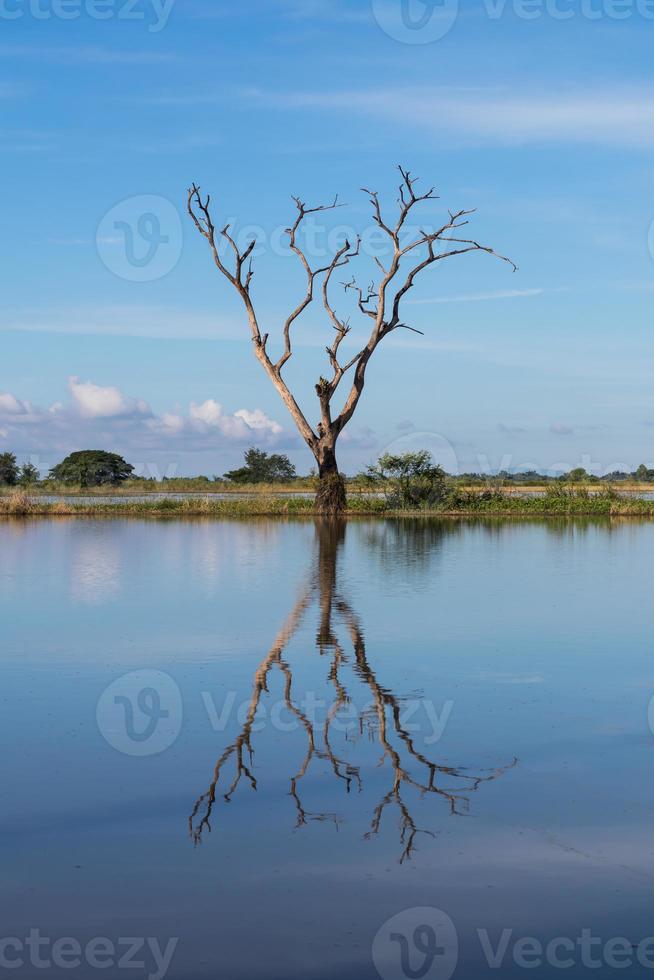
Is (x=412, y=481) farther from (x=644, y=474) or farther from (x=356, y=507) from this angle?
(x=644, y=474)

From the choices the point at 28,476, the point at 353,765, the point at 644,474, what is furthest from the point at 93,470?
the point at 353,765

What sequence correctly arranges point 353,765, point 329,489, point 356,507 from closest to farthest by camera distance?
point 353,765 → point 329,489 → point 356,507

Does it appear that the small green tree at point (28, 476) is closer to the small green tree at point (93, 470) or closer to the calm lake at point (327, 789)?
the small green tree at point (93, 470)

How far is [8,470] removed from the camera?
65562mm

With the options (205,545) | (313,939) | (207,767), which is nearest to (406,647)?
(207,767)

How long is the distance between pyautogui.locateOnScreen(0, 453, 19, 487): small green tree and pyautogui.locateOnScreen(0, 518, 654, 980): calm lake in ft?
172

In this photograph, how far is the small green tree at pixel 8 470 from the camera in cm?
6494

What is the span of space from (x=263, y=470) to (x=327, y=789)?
6600cm

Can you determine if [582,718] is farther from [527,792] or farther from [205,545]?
[205,545]

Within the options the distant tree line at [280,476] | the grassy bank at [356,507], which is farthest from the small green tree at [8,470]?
the grassy bank at [356,507]

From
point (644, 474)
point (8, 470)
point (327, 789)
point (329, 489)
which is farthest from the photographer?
point (644, 474)

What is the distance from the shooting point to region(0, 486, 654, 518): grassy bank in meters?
37.1

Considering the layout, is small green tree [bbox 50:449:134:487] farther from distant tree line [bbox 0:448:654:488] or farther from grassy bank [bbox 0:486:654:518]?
grassy bank [bbox 0:486:654:518]

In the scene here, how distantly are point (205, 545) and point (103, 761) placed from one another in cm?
1755
